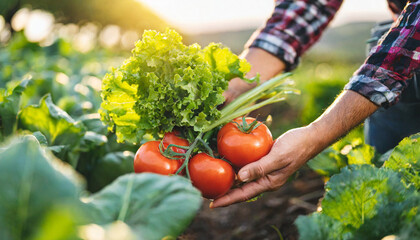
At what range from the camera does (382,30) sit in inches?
123

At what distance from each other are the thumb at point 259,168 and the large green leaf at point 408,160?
617 mm

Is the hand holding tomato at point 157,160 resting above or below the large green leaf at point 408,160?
below

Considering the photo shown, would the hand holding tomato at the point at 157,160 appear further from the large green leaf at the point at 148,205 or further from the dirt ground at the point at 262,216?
the dirt ground at the point at 262,216

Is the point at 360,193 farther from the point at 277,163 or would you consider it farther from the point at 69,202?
the point at 69,202

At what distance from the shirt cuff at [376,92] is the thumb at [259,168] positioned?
69 cm

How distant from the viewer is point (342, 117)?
2.30m

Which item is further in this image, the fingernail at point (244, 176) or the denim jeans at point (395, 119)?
the denim jeans at point (395, 119)

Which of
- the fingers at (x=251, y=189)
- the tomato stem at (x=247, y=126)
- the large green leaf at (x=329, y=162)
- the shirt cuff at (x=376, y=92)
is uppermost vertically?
the shirt cuff at (x=376, y=92)

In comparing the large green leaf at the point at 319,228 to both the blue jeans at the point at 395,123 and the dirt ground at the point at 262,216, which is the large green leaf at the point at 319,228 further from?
the blue jeans at the point at 395,123

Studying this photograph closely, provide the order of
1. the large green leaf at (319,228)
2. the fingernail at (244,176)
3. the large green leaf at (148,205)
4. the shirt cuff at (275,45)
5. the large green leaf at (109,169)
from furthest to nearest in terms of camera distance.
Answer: the shirt cuff at (275,45) < the large green leaf at (109,169) < the fingernail at (244,176) < the large green leaf at (319,228) < the large green leaf at (148,205)

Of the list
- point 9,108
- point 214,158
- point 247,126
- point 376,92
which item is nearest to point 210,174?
point 214,158

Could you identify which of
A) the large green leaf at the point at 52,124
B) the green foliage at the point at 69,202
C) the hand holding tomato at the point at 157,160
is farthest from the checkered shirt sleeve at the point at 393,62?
Result: the large green leaf at the point at 52,124

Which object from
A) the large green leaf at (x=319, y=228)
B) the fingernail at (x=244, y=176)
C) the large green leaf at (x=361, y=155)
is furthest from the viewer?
the large green leaf at (x=361, y=155)

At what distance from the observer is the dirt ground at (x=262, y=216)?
3510 millimetres
